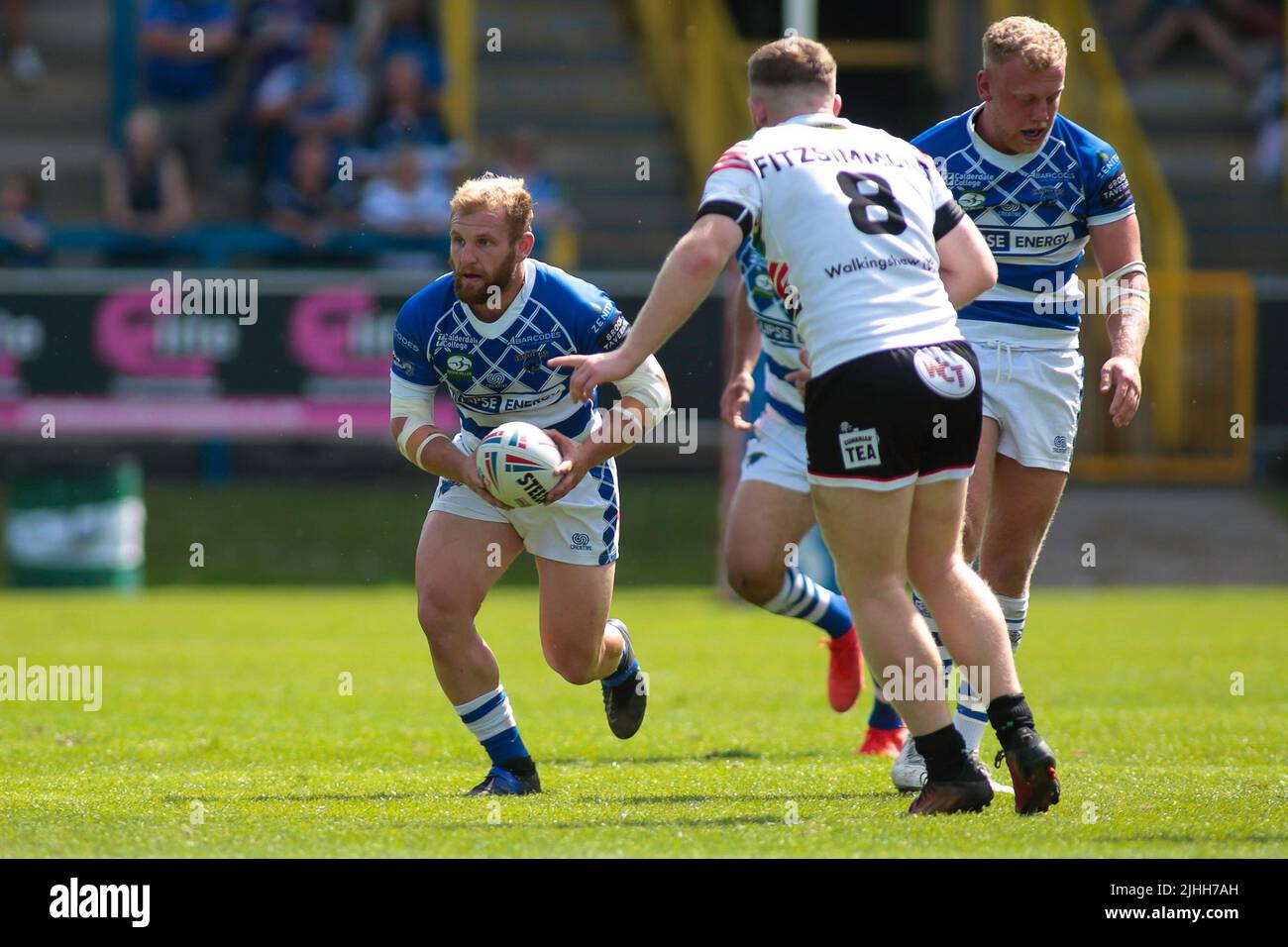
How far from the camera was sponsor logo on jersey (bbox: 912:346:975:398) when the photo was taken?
5.41 meters

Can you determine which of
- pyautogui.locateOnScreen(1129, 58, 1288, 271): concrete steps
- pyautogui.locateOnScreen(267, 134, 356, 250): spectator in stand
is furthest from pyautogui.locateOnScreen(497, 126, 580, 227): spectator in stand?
pyautogui.locateOnScreen(1129, 58, 1288, 271): concrete steps

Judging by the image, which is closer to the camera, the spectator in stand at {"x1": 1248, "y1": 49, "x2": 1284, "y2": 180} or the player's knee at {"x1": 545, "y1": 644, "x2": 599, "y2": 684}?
the player's knee at {"x1": 545, "y1": 644, "x2": 599, "y2": 684}

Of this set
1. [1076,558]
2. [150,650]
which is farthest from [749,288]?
[1076,558]

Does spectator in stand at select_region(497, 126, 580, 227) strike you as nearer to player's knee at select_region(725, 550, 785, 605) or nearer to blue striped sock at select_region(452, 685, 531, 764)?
player's knee at select_region(725, 550, 785, 605)

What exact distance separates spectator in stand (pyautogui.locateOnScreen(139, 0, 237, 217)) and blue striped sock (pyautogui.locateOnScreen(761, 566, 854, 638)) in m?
13.5

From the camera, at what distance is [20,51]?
22375 millimetres

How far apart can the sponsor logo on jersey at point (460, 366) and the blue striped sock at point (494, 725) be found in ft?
3.52

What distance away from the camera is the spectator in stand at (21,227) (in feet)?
57.0

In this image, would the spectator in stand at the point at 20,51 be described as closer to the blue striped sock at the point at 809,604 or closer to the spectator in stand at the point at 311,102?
the spectator in stand at the point at 311,102

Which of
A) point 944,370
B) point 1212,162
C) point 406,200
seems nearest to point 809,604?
point 944,370

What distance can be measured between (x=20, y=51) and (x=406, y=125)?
612 centimetres

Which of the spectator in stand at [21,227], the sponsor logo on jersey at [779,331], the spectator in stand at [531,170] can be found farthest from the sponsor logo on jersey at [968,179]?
the spectator in stand at [21,227]

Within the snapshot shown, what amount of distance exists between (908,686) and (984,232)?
72.3 inches
